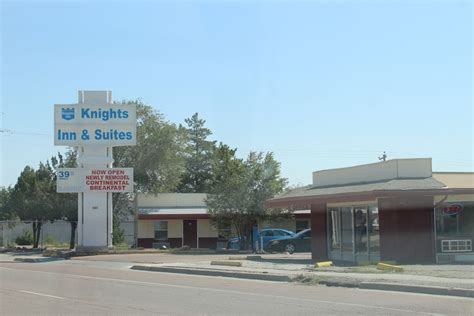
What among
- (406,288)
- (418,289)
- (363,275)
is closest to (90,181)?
(363,275)

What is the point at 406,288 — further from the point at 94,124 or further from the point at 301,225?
the point at 301,225

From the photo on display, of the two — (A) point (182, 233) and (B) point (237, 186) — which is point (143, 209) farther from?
(B) point (237, 186)

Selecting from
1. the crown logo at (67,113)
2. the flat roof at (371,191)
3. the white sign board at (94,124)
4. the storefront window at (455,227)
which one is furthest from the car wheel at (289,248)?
the crown logo at (67,113)

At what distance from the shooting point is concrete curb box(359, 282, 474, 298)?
595 inches

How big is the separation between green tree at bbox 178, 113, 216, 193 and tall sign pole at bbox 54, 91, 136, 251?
3596 centimetres

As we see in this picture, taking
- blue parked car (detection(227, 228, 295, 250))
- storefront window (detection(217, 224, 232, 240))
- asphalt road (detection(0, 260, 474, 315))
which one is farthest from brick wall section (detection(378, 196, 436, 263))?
storefront window (detection(217, 224, 232, 240))

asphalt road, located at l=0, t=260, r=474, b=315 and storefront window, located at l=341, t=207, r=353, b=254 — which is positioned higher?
storefront window, located at l=341, t=207, r=353, b=254

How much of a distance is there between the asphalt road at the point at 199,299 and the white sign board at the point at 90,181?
657 inches

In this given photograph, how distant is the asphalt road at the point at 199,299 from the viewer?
42.4 feet

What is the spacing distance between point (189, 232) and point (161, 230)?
208 centimetres

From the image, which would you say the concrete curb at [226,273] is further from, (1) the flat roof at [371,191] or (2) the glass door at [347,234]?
(2) the glass door at [347,234]

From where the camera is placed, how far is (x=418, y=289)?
16.2 meters

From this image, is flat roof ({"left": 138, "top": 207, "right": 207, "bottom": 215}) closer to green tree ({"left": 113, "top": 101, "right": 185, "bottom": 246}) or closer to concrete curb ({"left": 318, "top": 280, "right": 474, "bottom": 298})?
green tree ({"left": 113, "top": 101, "right": 185, "bottom": 246})

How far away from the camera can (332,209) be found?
28.6m
